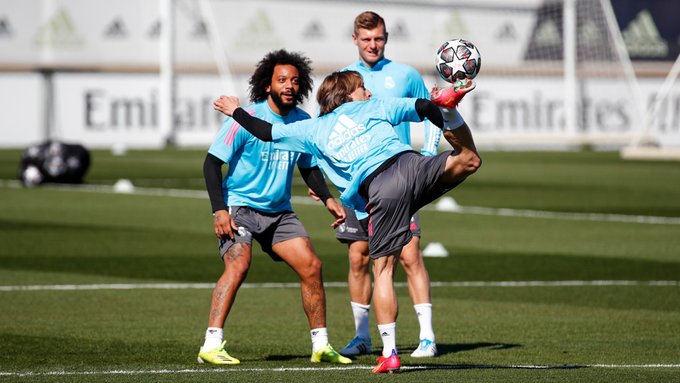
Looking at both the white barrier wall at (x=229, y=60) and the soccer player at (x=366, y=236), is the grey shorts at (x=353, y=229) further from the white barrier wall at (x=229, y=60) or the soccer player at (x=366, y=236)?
Result: the white barrier wall at (x=229, y=60)

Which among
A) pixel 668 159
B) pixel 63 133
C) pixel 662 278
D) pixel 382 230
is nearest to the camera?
pixel 382 230

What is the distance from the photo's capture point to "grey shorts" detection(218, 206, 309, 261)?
10.4 m

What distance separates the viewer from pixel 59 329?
11.9 metres

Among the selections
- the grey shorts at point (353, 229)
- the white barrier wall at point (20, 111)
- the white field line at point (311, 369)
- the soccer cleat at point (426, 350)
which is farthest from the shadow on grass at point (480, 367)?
the white barrier wall at point (20, 111)

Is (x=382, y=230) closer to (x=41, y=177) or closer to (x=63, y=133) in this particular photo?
(x=41, y=177)

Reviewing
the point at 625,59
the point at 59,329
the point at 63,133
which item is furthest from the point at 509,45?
the point at 59,329

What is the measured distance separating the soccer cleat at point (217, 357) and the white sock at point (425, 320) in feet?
4.84

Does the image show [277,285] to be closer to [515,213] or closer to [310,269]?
[310,269]

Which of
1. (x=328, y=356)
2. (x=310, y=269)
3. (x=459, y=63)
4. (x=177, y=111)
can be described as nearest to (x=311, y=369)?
(x=328, y=356)

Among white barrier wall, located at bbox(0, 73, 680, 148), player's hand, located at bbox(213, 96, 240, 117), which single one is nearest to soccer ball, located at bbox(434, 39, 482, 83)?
player's hand, located at bbox(213, 96, 240, 117)

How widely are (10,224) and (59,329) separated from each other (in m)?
10.4

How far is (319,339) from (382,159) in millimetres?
1444

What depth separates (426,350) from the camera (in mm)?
10594

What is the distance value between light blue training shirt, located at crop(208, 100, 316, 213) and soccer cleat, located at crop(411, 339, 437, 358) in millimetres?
1400
